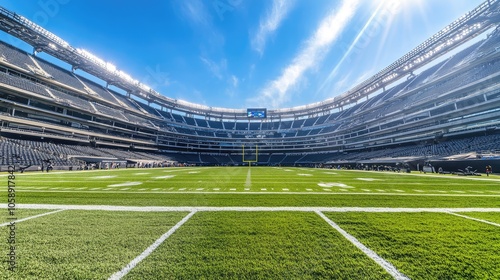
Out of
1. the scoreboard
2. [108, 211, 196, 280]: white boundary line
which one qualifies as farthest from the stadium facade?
[108, 211, 196, 280]: white boundary line

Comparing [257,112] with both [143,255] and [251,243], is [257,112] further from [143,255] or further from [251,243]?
[143,255]

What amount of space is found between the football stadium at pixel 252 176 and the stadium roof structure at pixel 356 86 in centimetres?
32

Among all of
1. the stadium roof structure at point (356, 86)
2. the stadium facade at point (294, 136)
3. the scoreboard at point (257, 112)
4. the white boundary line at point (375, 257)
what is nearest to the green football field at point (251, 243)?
the white boundary line at point (375, 257)

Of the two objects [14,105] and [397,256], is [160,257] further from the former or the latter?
[14,105]

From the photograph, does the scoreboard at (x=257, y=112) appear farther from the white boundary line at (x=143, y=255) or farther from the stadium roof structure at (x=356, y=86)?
the white boundary line at (x=143, y=255)

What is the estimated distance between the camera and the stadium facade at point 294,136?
30.9 metres

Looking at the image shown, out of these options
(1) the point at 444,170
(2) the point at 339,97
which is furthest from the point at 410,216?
(2) the point at 339,97

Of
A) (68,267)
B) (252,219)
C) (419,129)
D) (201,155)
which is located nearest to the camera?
(68,267)

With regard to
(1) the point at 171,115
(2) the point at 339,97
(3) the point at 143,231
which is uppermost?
(2) the point at 339,97

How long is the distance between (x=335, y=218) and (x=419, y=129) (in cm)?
4850

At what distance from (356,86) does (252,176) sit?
57097mm

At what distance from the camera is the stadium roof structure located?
33.7m

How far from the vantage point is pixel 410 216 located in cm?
446

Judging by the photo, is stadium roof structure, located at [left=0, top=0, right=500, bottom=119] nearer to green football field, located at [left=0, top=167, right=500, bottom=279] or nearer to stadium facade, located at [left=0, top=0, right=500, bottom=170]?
stadium facade, located at [left=0, top=0, right=500, bottom=170]
